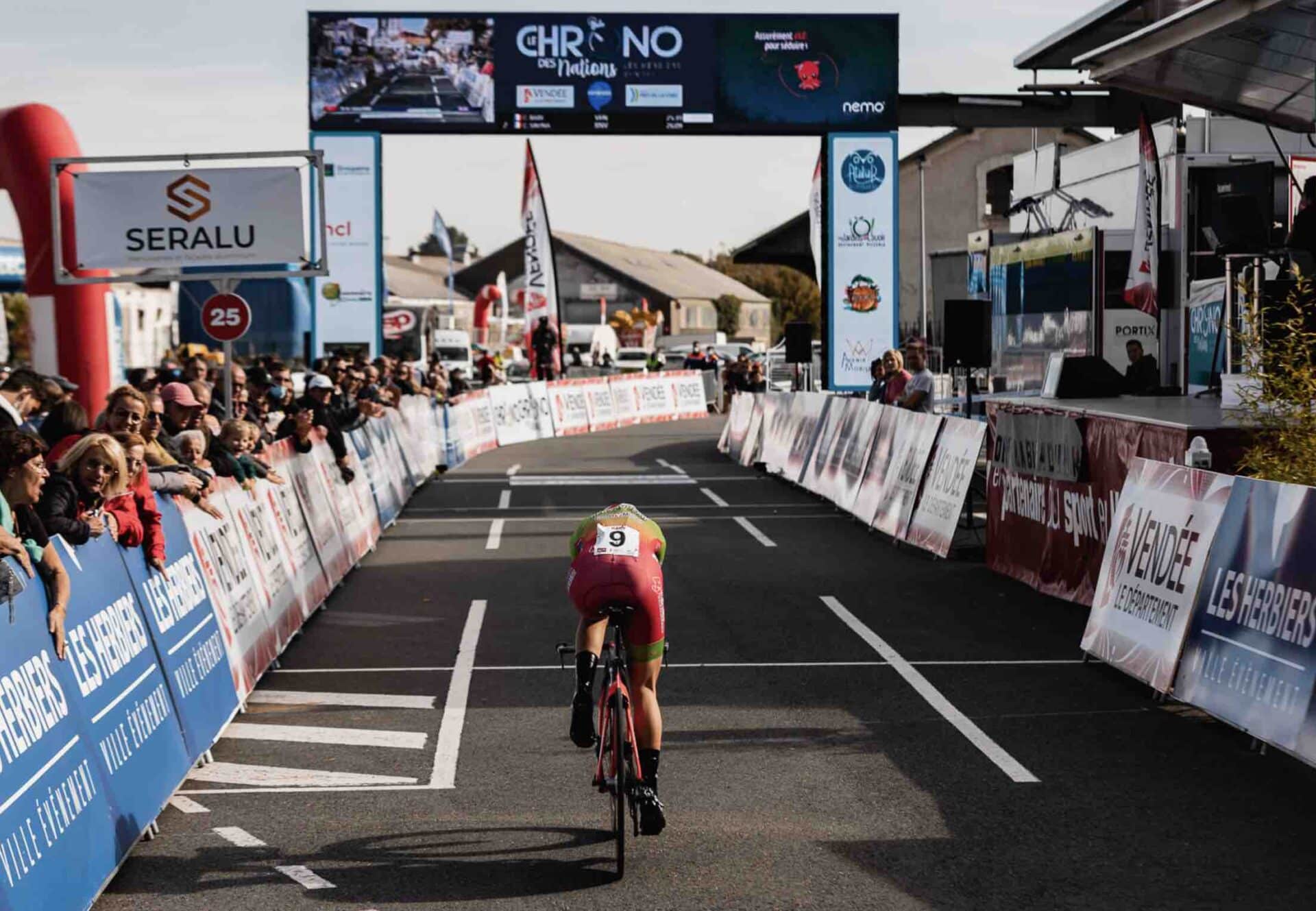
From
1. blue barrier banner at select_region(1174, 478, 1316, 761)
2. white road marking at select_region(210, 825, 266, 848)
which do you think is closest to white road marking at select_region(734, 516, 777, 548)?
blue barrier banner at select_region(1174, 478, 1316, 761)

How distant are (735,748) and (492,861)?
2.31 m

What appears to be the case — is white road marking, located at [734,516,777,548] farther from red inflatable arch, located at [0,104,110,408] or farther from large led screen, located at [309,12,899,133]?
large led screen, located at [309,12,899,133]

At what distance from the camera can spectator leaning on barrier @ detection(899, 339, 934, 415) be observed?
20.5 meters

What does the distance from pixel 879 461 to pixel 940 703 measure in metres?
10.1

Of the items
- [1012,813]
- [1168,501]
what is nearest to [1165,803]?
[1012,813]

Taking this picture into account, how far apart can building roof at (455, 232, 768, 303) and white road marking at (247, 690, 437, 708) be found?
107 meters

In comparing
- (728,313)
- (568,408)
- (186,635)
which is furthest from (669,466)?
(728,313)

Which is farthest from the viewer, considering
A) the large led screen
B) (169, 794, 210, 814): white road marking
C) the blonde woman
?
the large led screen

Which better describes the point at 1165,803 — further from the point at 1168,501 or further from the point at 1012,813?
the point at 1168,501

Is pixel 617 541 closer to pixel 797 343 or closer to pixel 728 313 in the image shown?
pixel 797 343

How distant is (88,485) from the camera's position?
811 cm

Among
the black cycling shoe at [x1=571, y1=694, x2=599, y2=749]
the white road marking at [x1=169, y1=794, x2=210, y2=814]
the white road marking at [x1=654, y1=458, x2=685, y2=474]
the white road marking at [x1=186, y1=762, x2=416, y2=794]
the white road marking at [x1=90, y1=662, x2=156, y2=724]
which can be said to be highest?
the white road marking at [x1=90, y1=662, x2=156, y2=724]

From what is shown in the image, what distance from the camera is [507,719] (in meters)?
9.95

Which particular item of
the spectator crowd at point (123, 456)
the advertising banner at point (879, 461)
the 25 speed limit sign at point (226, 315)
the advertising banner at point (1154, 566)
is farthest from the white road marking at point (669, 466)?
the advertising banner at point (1154, 566)
